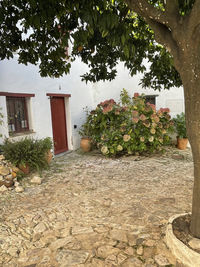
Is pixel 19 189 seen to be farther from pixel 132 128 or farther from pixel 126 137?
pixel 132 128

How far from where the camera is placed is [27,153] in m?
4.97

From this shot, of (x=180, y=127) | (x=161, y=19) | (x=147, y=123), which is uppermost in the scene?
(x=161, y=19)

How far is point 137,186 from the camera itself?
4230mm

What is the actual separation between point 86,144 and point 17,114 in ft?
9.36

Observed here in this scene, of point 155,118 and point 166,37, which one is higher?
point 166,37

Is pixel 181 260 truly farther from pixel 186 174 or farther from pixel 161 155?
pixel 161 155

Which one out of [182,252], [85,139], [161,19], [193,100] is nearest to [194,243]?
[182,252]

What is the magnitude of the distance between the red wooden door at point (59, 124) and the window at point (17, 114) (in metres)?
1.25

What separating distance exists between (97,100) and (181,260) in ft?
26.7

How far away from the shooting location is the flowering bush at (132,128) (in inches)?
254

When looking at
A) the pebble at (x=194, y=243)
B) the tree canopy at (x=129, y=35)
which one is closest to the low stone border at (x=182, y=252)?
the pebble at (x=194, y=243)

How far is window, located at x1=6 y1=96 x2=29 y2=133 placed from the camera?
5.68 m

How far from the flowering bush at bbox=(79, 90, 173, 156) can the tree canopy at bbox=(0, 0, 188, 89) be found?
1.63m

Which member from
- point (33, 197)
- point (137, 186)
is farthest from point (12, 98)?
point (137, 186)
